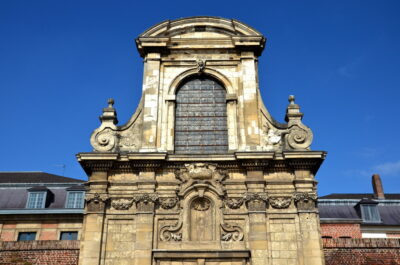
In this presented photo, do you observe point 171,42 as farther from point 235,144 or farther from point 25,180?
point 25,180

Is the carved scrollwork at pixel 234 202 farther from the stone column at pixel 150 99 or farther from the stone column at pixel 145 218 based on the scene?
the stone column at pixel 150 99

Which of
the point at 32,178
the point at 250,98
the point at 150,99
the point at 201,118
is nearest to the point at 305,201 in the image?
the point at 250,98

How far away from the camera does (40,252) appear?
1510cm

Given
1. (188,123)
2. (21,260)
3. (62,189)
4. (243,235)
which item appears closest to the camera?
(243,235)

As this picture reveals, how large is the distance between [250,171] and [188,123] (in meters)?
2.99

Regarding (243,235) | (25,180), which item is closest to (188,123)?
(243,235)

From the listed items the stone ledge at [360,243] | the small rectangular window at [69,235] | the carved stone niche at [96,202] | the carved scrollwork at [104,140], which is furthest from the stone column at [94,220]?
the small rectangular window at [69,235]

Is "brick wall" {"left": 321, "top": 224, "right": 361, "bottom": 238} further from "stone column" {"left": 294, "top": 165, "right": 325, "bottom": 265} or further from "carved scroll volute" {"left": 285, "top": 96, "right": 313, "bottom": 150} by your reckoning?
"stone column" {"left": 294, "top": 165, "right": 325, "bottom": 265}

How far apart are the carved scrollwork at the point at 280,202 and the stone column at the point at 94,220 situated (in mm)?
5152

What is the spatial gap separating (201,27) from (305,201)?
7.74 m

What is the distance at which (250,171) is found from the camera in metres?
14.5

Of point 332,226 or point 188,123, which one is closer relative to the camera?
point 188,123

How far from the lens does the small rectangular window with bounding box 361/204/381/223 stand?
2419 centimetres

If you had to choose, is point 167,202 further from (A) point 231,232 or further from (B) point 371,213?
(B) point 371,213
